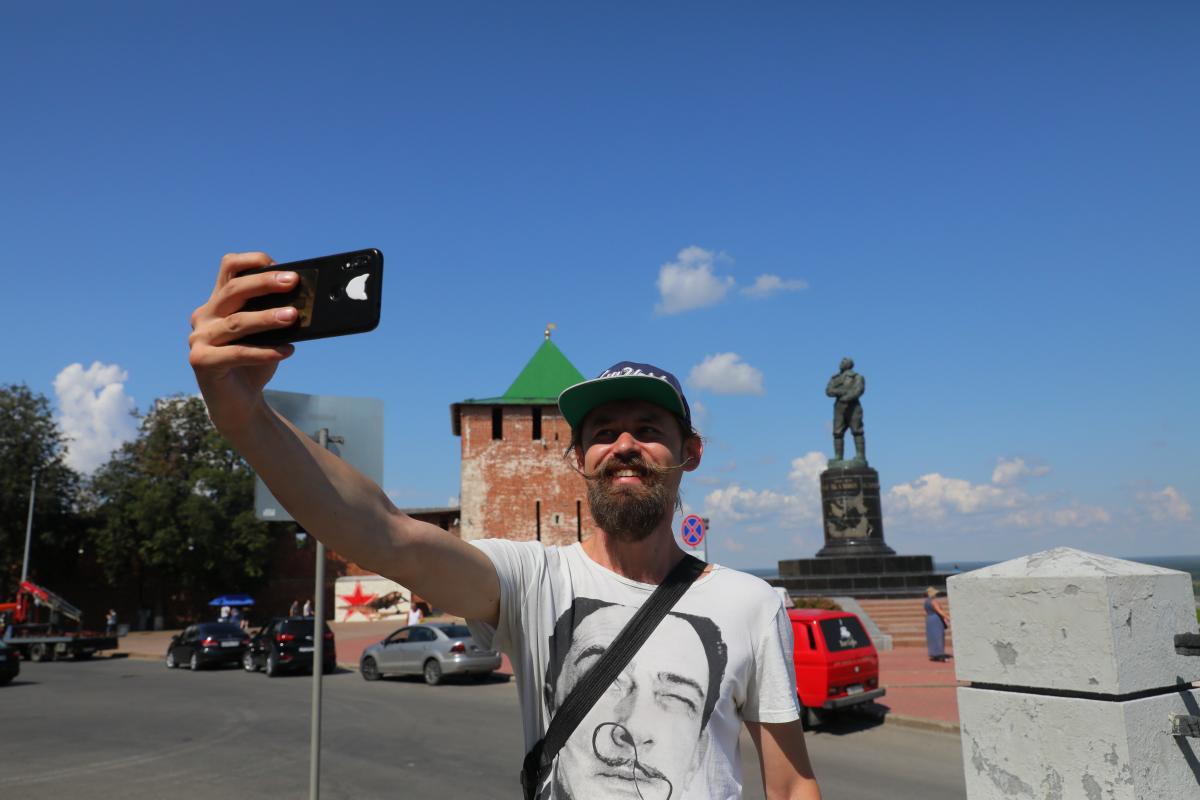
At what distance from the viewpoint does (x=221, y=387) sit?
142 centimetres

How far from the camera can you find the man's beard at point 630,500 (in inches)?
79.0

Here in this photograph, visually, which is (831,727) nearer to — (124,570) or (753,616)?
(753,616)

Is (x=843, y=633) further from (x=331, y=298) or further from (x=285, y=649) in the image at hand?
(x=285, y=649)

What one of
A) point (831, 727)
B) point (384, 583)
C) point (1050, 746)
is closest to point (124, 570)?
point (384, 583)

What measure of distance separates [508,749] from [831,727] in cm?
468

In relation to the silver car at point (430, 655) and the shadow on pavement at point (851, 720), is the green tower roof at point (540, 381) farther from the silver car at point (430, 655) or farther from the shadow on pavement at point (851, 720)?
the shadow on pavement at point (851, 720)

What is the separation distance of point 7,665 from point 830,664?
1892 centimetres

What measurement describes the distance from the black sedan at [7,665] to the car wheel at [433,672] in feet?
33.7

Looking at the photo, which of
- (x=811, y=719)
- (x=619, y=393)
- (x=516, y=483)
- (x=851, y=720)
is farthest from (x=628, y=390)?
(x=516, y=483)

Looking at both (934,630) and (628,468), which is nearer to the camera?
(628,468)

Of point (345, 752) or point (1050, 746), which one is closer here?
point (1050, 746)

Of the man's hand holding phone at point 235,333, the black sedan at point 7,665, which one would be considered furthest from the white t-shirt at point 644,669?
the black sedan at point 7,665

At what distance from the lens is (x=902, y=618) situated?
71.7 ft

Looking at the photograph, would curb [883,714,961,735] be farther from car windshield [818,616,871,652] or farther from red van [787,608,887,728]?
car windshield [818,616,871,652]
